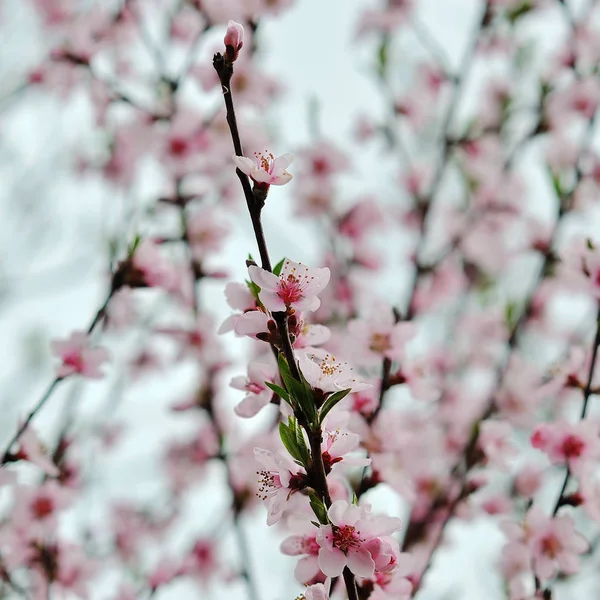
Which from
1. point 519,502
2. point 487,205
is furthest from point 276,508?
point 487,205

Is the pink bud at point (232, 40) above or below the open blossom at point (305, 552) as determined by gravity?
above

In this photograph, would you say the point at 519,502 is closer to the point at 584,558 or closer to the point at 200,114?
the point at 584,558

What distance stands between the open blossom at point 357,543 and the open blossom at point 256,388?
0.89 ft

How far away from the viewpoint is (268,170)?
1067 mm

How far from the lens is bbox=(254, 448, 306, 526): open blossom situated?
0.95 m

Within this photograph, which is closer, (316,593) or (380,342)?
(316,593)

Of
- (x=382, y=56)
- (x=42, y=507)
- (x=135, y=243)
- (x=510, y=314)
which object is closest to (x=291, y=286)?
(x=135, y=243)

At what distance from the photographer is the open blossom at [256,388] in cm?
113

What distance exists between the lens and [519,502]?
269cm

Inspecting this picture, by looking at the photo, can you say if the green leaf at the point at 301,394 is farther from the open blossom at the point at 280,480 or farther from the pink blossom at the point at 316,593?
the pink blossom at the point at 316,593

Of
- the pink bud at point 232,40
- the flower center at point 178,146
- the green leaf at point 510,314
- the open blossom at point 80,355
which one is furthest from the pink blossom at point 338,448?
the flower center at point 178,146

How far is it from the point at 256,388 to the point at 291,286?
230 millimetres

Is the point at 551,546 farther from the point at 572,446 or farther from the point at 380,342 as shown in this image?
the point at 380,342

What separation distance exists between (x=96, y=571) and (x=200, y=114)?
76.6 inches
